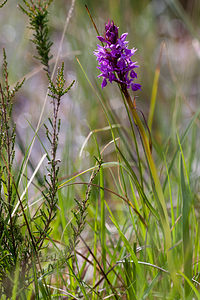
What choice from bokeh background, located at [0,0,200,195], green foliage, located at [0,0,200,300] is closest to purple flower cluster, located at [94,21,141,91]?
green foliage, located at [0,0,200,300]

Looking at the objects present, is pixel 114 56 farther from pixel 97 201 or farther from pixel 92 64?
pixel 92 64

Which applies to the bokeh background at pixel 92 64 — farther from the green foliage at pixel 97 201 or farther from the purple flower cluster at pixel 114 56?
the purple flower cluster at pixel 114 56

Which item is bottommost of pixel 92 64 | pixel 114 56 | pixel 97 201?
pixel 97 201

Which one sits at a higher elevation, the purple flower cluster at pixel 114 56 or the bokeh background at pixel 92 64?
the bokeh background at pixel 92 64

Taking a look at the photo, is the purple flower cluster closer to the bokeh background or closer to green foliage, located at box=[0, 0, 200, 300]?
green foliage, located at box=[0, 0, 200, 300]

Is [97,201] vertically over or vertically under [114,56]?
under

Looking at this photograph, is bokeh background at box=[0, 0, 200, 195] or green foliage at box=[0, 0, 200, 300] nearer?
green foliage at box=[0, 0, 200, 300]

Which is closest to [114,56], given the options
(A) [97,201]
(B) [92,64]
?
(A) [97,201]

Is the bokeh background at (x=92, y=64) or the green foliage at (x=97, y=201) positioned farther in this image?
the bokeh background at (x=92, y=64)

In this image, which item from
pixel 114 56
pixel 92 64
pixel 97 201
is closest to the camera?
pixel 114 56

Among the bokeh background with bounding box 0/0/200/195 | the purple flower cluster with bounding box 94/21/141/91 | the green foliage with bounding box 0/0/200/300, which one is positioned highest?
the bokeh background with bounding box 0/0/200/195

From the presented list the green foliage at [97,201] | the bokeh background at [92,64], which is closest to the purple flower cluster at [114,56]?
the green foliage at [97,201]

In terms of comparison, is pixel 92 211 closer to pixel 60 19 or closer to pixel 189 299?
pixel 189 299

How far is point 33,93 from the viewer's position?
2.66m
